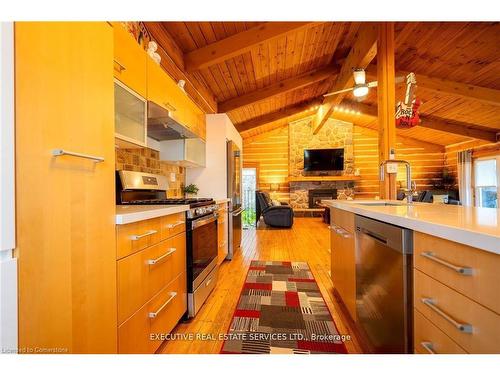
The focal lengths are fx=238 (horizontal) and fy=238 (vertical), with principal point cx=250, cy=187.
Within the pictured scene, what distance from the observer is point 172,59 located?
2689mm

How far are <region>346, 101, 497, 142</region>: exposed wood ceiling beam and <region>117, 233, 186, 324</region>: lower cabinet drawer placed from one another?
7.03 meters

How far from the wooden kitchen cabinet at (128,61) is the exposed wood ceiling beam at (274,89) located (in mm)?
3230

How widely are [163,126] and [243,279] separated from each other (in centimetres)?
177

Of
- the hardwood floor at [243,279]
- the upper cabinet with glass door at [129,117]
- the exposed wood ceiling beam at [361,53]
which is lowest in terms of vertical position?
the hardwood floor at [243,279]

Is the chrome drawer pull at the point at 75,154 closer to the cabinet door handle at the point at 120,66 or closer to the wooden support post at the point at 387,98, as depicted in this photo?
the cabinet door handle at the point at 120,66

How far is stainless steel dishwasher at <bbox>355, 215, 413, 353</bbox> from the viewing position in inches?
37.5

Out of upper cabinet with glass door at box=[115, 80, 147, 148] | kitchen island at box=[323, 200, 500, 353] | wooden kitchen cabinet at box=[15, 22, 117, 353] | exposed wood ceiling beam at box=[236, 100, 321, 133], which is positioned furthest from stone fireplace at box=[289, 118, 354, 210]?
wooden kitchen cabinet at box=[15, 22, 117, 353]

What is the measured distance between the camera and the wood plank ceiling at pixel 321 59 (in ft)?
9.50

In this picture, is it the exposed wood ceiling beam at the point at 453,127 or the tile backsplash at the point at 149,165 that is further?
the exposed wood ceiling beam at the point at 453,127

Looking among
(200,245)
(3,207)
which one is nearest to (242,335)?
(200,245)

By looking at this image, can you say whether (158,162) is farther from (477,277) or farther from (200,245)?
(477,277)

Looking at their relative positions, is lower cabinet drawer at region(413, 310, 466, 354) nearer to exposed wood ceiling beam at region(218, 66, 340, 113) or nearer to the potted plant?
the potted plant

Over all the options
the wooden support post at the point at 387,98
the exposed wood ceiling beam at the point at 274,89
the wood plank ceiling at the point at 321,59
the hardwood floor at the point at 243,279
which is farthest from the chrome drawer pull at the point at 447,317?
the exposed wood ceiling beam at the point at 274,89

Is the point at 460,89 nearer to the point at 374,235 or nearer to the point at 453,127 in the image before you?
the point at 453,127
